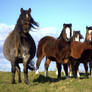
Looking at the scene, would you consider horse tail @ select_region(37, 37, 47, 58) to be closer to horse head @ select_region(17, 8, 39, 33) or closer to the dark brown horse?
the dark brown horse

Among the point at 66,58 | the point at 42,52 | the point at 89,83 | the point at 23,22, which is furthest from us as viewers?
the point at 42,52

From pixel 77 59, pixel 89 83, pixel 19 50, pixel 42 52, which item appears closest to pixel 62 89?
pixel 89 83

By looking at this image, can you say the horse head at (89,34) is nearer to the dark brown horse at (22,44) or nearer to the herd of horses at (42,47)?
the herd of horses at (42,47)

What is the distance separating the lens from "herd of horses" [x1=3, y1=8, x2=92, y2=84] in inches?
483

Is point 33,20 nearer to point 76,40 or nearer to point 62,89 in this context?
point 62,89

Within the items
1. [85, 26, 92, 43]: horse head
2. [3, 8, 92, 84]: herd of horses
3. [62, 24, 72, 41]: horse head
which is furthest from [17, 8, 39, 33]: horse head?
[85, 26, 92, 43]: horse head

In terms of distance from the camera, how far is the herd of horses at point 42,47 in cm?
1227

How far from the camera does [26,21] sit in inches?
466

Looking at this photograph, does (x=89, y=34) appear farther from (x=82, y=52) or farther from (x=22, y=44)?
(x=22, y=44)

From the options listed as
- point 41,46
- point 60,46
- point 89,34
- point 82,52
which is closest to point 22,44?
point 60,46

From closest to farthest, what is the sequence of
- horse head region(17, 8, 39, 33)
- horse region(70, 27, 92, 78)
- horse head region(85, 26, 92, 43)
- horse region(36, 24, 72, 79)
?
horse head region(17, 8, 39, 33) < horse region(36, 24, 72, 79) < horse head region(85, 26, 92, 43) < horse region(70, 27, 92, 78)

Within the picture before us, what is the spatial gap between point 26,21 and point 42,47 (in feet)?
16.6

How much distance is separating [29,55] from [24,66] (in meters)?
0.62

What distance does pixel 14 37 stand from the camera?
12.7 m
